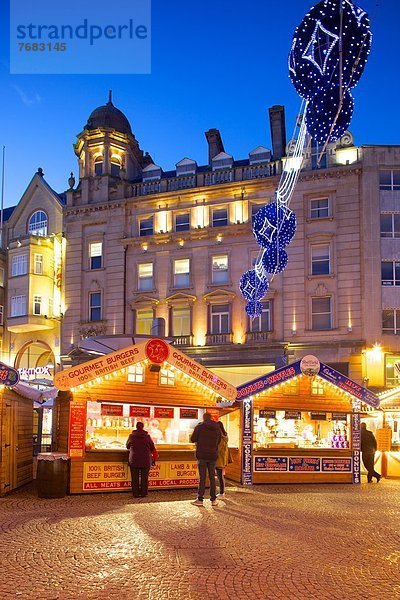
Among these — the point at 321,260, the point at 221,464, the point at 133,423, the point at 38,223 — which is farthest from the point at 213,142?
the point at 221,464

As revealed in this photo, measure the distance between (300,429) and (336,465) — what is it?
142 cm

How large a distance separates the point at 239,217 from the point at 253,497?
24633 millimetres

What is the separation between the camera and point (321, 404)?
827 inches

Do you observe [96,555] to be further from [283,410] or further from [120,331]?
[120,331]

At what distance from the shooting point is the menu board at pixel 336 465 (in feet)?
66.9

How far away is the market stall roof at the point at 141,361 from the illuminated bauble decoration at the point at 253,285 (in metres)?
12.8

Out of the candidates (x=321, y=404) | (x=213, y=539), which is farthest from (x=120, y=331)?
(x=213, y=539)

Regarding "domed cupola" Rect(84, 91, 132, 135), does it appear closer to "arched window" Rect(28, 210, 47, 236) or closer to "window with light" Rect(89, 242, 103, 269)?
"arched window" Rect(28, 210, 47, 236)

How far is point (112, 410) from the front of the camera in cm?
1731

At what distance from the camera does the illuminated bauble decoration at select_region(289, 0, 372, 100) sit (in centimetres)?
948

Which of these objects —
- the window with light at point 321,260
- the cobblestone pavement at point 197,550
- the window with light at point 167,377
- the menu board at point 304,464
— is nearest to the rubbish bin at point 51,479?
the cobblestone pavement at point 197,550

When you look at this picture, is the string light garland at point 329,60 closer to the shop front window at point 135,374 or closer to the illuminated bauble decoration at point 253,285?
the shop front window at point 135,374

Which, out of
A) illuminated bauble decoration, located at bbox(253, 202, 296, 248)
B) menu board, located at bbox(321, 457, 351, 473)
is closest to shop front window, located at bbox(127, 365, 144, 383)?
menu board, located at bbox(321, 457, 351, 473)

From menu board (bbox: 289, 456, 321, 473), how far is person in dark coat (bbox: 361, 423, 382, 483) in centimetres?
197
